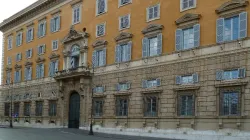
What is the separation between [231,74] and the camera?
26219mm

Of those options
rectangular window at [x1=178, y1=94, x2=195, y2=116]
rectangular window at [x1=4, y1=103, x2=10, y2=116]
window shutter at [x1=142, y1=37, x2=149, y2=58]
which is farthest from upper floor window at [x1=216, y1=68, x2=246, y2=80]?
rectangular window at [x1=4, y1=103, x2=10, y2=116]

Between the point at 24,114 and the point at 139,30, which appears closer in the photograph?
the point at 139,30

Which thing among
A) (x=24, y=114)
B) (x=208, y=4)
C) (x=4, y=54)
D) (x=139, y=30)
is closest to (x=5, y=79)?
(x=4, y=54)

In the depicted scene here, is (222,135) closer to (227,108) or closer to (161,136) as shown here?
(227,108)

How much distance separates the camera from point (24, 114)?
53.2 metres

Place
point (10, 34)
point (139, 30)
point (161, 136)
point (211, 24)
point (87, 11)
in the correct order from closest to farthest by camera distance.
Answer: point (211, 24)
point (161, 136)
point (139, 30)
point (87, 11)
point (10, 34)

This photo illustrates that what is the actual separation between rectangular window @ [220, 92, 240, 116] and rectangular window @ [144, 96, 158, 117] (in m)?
6.45

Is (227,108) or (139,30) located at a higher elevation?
(139,30)

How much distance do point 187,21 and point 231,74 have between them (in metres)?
5.57

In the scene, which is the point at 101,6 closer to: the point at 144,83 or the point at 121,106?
the point at 121,106

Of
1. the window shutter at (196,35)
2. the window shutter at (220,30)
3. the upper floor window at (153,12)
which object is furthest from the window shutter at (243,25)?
the upper floor window at (153,12)

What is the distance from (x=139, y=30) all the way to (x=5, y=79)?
3243 centimetres

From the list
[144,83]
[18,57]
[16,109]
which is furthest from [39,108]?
[144,83]

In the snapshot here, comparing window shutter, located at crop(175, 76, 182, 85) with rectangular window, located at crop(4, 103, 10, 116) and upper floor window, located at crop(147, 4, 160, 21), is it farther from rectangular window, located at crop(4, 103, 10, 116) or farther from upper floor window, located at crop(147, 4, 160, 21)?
rectangular window, located at crop(4, 103, 10, 116)
